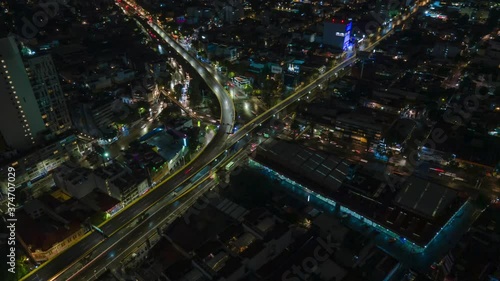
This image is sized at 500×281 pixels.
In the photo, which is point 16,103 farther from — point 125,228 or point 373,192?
point 373,192

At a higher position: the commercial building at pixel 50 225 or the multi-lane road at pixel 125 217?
the commercial building at pixel 50 225

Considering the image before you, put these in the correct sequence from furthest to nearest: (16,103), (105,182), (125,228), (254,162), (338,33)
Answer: (338,33) → (254,162) → (16,103) → (105,182) → (125,228)

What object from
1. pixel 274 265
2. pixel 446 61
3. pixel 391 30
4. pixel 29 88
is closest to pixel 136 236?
pixel 274 265

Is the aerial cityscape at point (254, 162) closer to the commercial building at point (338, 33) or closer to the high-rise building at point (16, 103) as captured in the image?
the high-rise building at point (16, 103)

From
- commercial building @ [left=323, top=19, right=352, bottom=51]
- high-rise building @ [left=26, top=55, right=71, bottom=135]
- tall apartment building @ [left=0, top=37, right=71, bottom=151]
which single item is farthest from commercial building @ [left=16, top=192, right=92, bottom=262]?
commercial building @ [left=323, top=19, right=352, bottom=51]

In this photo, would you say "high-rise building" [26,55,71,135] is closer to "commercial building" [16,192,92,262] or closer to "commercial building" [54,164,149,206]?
"commercial building" [54,164,149,206]

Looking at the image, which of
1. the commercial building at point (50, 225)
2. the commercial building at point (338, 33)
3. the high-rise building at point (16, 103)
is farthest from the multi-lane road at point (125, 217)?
the commercial building at point (338, 33)

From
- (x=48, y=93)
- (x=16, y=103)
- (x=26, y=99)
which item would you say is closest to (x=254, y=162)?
(x=48, y=93)
